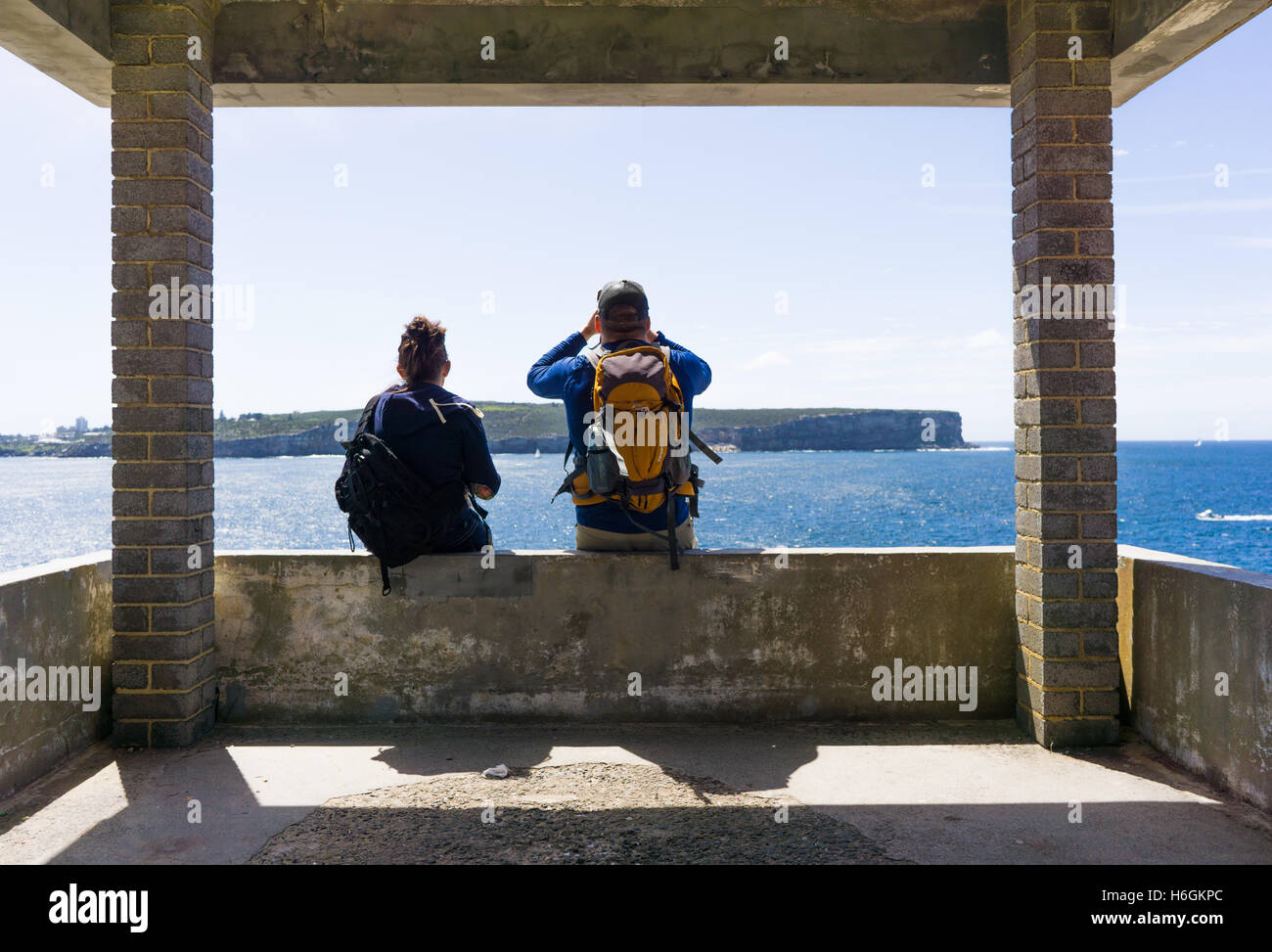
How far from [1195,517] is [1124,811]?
3168 inches

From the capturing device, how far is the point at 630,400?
4.07 m

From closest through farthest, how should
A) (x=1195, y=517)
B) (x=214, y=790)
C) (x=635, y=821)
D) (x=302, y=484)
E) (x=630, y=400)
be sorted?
1. (x=635, y=821)
2. (x=214, y=790)
3. (x=630, y=400)
4. (x=1195, y=517)
5. (x=302, y=484)

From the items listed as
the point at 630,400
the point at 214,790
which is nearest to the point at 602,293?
the point at 630,400

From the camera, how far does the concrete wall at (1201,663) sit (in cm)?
331

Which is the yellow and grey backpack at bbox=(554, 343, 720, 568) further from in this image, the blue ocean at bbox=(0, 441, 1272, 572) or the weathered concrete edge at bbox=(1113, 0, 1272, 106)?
the blue ocean at bbox=(0, 441, 1272, 572)

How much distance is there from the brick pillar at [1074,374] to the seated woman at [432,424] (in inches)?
105

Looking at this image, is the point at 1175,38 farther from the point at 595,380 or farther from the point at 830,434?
the point at 830,434

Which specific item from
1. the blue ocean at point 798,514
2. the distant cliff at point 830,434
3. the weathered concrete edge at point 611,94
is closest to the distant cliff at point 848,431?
the distant cliff at point 830,434

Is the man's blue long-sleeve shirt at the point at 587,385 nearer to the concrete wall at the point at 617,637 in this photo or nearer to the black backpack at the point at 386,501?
the concrete wall at the point at 617,637

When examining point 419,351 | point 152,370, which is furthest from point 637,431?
point 152,370

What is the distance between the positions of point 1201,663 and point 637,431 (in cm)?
257

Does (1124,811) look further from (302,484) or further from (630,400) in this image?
(302,484)

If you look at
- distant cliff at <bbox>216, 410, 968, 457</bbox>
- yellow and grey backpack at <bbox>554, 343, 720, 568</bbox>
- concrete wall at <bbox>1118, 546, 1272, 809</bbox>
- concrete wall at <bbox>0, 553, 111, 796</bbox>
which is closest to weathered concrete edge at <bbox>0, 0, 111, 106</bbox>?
concrete wall at <bbox>0, 553, 111, 796</bbox>
